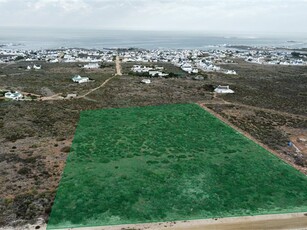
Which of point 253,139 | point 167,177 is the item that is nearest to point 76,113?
point 167,177

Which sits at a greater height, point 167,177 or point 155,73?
point 167,177

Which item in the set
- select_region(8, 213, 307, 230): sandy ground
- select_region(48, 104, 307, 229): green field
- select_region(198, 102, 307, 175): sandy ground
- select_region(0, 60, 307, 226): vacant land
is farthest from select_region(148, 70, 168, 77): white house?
select_region(8, 213, 307, 230): sandy ground

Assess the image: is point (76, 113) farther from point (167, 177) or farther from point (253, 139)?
point (253, 139)

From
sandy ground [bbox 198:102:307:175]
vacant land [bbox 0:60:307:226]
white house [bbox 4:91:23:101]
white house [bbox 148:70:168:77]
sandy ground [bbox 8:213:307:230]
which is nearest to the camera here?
sandy ground [bbox 8:213:307:230]

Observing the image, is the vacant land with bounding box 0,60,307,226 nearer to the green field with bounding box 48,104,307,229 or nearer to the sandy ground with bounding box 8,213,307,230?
the green field with bounding box 48,104,307,229

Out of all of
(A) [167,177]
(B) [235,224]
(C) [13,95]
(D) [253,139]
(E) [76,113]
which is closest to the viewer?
(B) [235,224]

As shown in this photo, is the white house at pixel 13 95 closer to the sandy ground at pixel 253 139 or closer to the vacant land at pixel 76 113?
the vacant land at pixel 76 113

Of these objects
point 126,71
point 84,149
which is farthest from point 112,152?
point 126,71
